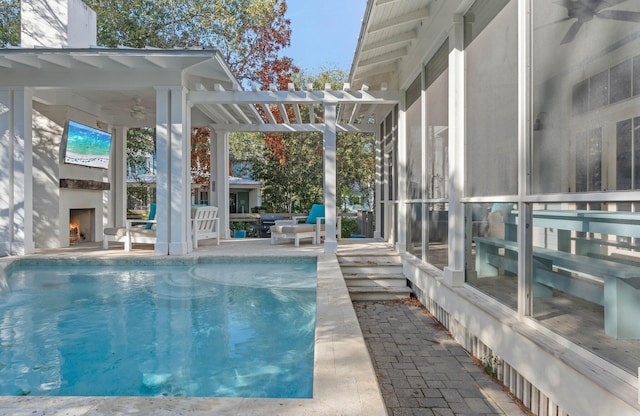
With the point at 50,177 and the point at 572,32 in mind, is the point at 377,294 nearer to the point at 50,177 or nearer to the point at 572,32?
the point at 572,32

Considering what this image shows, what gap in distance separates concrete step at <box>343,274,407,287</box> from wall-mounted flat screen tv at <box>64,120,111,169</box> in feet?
21.1

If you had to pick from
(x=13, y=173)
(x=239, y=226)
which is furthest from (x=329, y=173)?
(x=239, y=226)

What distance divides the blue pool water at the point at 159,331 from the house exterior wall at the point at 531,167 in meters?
1.39

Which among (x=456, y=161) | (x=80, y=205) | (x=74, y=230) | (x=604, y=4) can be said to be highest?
(x=604, y=4)

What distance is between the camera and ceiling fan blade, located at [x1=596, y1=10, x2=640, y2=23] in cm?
172

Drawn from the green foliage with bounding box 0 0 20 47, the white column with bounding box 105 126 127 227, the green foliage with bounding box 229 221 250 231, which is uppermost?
the green foliage with bounding box 0 0 20 47

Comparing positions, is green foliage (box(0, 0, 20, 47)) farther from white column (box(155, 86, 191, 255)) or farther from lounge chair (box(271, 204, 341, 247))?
lounge chair (box(271, 204, 341, 247))

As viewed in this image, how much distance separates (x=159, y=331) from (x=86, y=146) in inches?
256

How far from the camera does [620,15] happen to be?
1801 mm

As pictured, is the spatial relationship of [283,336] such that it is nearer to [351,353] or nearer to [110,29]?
[351,353]

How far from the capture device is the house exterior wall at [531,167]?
1.80 meters

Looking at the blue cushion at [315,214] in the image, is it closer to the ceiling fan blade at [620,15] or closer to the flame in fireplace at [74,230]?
the flame in fireplace at [74,230]

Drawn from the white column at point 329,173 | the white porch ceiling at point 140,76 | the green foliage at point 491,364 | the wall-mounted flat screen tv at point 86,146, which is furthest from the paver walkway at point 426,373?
the wall-mounted flat screen tv at point 86,146

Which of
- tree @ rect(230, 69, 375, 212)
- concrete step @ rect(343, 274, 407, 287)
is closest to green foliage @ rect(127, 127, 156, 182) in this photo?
tree @ rect(230, 69, 375, 212)
